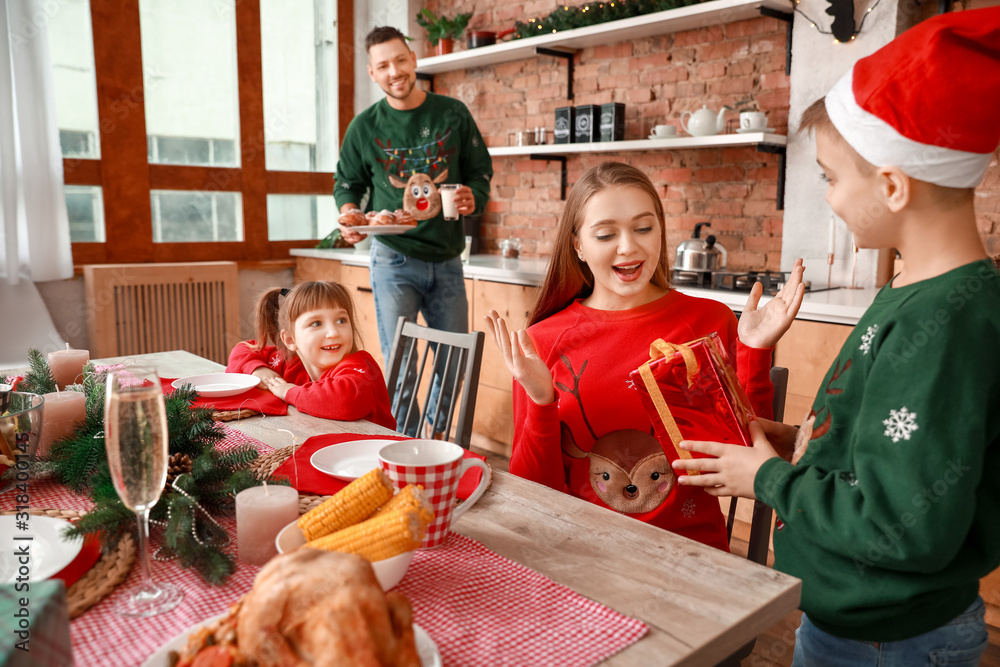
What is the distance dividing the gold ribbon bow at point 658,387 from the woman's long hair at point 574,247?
55 cm

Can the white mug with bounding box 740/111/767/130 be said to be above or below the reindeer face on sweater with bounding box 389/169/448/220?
above

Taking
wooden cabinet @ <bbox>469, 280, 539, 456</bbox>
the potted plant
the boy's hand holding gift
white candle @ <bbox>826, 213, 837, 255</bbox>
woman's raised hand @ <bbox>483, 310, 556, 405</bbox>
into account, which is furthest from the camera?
the potted plant

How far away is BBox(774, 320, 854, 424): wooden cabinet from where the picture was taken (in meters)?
A: 2.30

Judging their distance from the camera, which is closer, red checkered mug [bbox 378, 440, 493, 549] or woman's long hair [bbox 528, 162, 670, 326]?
red checkered mug [bbox 378, 440, 493, 549]

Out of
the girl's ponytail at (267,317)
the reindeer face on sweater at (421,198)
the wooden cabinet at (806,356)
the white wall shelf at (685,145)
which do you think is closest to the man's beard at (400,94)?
the reindeer face on sweater at (421,198)

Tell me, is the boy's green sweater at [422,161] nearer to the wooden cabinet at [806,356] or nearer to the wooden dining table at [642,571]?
the wooden cabinet at [806,356]

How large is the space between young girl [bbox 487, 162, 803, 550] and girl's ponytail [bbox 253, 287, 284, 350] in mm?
826

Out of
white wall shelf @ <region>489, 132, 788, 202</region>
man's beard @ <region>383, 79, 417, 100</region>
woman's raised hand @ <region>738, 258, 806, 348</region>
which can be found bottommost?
woman's raised hand @ <region>738, 258, 806, 348</region>

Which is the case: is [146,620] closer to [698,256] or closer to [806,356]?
[806,356]

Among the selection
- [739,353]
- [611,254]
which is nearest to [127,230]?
[611,254]

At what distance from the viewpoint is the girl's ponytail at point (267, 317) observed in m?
2.07

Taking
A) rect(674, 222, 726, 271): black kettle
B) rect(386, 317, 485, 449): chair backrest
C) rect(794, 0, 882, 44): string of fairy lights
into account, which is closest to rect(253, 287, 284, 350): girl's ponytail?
rect(386, 317, 485, 449): chair backrest

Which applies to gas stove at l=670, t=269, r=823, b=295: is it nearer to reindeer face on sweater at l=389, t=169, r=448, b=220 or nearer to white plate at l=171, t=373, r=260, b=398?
reindeer face on sweater at l=389, t=169, r=448, b=220

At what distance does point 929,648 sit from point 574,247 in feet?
3.21
